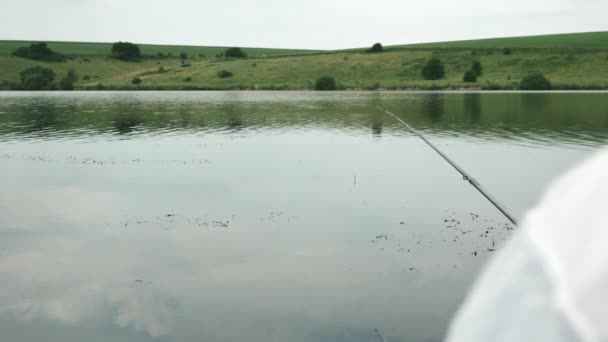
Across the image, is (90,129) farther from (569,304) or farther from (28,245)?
(569,304)

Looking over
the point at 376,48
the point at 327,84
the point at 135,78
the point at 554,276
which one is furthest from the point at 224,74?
the point at 554,276

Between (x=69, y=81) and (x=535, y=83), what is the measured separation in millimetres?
82411

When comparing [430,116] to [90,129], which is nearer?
[90,129]

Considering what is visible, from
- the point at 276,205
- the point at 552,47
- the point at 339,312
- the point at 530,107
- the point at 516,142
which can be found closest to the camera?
the point at 339,312

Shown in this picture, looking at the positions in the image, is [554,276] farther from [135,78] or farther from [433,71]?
[135,78]

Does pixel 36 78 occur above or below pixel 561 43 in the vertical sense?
below

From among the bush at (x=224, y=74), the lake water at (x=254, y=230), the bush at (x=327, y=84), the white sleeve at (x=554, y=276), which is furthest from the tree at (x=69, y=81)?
the white sleeve at (x=554, y=276)

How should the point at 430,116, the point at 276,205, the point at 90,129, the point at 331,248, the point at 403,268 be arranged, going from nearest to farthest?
the point at 403,268, the point at 331,248, the point at 276,205, the point at 90,129, the point at 430,116

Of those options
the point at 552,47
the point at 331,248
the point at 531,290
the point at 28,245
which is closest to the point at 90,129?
the point at 28,245

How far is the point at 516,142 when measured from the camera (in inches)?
1335

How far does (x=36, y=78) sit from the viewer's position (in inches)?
4651

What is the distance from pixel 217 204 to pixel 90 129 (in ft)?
89.7

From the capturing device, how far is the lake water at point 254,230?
11.4 metres

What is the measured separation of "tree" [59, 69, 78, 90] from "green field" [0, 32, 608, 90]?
1.68 metres
